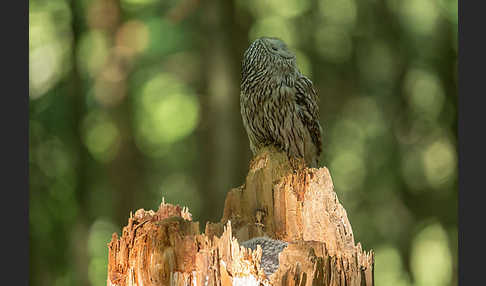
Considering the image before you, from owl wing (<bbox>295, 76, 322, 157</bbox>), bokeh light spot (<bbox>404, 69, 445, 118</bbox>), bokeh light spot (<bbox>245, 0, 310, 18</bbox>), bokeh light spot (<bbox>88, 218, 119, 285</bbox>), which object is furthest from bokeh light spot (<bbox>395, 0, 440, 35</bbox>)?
bokeh light spot (<bbox>88, 218, 119, 285</bbox>)

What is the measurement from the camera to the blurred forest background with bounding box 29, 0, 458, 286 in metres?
3.30

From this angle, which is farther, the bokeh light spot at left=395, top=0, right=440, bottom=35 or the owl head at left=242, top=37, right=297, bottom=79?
the bokeh light spot at left=395, top=0, right=440, bottom=35

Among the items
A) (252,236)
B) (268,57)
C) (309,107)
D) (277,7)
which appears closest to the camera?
(252,236)

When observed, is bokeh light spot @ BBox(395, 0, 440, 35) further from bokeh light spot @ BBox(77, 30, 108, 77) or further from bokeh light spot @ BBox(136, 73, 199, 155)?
bokeh light spot @ BBox(77, 30, 108, 77)

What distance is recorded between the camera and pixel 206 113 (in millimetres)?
3391

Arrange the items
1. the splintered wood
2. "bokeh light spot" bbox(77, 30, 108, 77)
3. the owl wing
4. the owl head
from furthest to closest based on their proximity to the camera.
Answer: "bokeh light spot" bbox(77, 30, 108, 77), the owl wing, the owl head, the splintered wood

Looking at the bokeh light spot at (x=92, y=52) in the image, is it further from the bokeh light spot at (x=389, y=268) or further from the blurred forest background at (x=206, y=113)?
the bokeh light spot at (x=389, y=268)

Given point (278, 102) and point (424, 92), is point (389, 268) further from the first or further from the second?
point (278, 102)

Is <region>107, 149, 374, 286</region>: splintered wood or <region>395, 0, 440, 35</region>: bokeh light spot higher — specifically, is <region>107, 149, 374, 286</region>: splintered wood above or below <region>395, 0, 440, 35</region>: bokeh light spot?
below

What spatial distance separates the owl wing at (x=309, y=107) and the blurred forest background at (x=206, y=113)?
0.37 feet

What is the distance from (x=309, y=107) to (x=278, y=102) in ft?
0.50

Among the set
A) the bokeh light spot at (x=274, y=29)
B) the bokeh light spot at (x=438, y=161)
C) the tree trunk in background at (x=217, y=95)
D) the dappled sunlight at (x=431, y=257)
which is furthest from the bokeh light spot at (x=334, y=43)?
the dappled sunlight at (x=431, y=257)

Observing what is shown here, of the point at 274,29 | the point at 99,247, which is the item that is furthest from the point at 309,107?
the point at 99,247

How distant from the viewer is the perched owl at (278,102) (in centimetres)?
315
